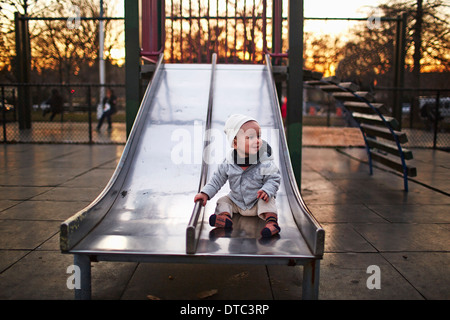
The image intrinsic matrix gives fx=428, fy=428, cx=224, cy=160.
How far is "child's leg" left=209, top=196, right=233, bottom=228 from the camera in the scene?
3.33 metres

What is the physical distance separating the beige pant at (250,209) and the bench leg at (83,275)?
1.14m

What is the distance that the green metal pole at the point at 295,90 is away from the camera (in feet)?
18.2

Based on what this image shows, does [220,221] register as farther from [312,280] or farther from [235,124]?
[312,280]

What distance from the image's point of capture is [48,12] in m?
17.6

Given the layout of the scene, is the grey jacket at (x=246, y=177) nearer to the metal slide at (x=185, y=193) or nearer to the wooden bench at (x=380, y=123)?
the metal slide at (x=185, y=193)

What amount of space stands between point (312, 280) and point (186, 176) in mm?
2102

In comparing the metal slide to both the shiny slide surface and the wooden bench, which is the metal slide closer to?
the shiny slide surface

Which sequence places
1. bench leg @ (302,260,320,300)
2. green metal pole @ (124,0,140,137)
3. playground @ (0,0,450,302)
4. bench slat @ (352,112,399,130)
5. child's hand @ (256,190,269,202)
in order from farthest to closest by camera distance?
bench slat @ (352,112,399,130)
green metal pole @ (124,0,140,137)
child's hand @ (256,190,269,202)
playground @ (0,0,450,302)
bench leg @ (302,260,320,300)

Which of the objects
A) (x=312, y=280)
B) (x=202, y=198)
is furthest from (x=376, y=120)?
(x=312, y=280)

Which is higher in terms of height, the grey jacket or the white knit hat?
the white knit hat

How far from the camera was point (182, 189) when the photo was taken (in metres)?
4.23

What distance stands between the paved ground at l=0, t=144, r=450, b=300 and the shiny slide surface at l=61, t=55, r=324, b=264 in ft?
1.19

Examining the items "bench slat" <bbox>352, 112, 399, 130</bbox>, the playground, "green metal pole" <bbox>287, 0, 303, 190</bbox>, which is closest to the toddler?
the playground
